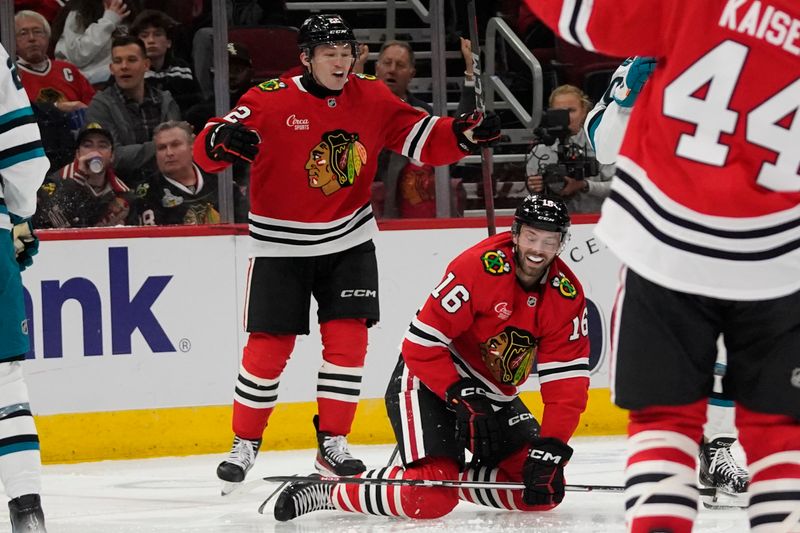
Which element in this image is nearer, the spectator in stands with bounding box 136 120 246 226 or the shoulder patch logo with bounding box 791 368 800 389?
the shoulder patch logo with bounding box 791 368 800 389

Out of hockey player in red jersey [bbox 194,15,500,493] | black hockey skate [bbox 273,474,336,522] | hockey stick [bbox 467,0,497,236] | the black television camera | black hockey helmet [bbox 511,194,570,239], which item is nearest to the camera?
black hockey helmet [bbox 511,194,570,239]

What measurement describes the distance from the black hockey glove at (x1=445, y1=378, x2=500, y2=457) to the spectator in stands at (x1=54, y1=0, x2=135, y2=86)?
243 centimetres

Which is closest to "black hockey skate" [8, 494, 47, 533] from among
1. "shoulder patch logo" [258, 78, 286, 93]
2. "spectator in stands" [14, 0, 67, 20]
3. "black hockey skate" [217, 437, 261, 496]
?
"black hockey skate" [217, 437, 261, 496]

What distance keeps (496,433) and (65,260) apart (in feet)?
6.32

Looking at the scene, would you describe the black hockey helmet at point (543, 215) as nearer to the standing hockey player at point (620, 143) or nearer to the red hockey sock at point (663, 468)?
the standing hockey player at point (620, 143)

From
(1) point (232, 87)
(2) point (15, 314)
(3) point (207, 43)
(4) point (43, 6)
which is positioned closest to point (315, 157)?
(2) point (15, 314)

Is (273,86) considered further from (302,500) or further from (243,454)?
(302,500)

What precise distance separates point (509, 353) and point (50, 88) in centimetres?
249

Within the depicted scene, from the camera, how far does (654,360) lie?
71.7 inches

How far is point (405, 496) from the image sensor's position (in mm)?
3182

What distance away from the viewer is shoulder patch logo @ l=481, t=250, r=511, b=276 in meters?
3.15

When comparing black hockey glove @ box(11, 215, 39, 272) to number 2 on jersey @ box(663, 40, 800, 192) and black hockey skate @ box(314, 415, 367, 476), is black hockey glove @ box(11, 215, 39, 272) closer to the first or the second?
black hockey skate @ box(314, 415, 367, 476)

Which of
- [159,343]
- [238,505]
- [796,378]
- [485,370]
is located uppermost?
[796,378]

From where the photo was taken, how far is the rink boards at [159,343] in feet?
14.7
